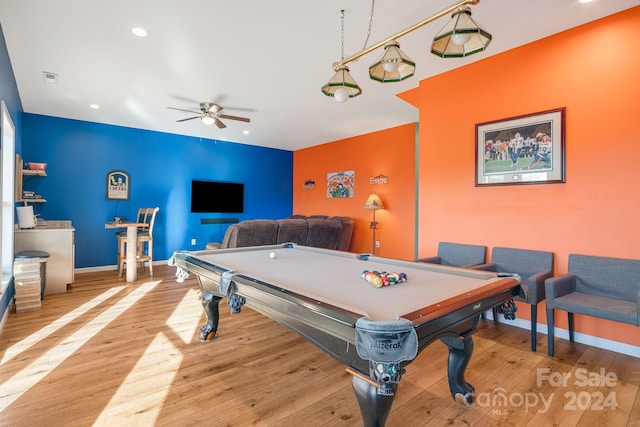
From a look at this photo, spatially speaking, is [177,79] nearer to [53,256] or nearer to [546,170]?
[53,256]

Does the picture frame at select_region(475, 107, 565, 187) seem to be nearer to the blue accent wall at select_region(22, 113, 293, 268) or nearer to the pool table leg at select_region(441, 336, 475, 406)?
the pool table leg at select_region(441, 336, 475, 406)

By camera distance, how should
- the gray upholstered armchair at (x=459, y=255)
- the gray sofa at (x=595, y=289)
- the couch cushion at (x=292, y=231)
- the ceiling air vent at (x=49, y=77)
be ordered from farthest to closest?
→ the couch cushion at (x=292, y=231), the ceiling air vent at (x=49, y=77), the gray upholstered armchair at (x=459, y=255), the gray sofa at (x=595, y=289)

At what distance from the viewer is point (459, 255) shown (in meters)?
3.32

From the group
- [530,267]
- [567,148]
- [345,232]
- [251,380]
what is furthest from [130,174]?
[567,148]

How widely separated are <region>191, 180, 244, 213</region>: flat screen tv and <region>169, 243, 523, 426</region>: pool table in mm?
4653

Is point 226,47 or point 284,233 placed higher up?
point 226,47

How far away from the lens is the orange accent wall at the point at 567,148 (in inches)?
95.9

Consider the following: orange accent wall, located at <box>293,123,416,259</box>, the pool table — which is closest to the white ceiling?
orange accent wall, located at <box>293,123,416,259</box>

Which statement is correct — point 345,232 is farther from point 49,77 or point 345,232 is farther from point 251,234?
point 49,77

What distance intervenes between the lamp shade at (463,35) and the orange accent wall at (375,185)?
281 centimetres

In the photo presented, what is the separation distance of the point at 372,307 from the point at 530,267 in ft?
7.63

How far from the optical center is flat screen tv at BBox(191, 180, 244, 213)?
6711mm

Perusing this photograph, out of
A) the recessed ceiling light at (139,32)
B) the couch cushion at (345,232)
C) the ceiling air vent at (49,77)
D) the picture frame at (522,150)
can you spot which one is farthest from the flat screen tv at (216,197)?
the picture frame at (522,150)

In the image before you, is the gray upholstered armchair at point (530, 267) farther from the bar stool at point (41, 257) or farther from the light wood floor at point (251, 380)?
the bar stool at point (41, 257)
